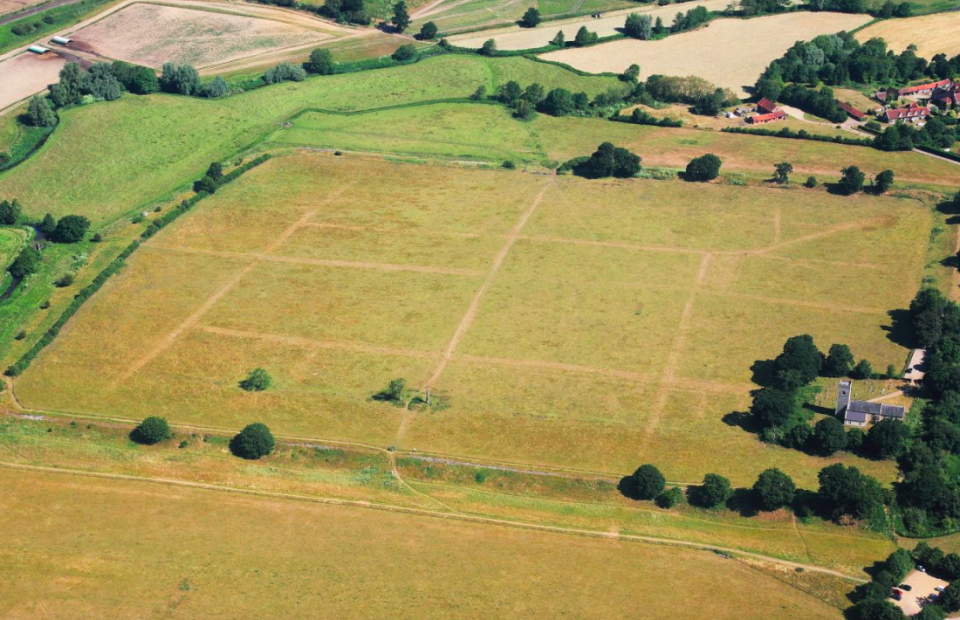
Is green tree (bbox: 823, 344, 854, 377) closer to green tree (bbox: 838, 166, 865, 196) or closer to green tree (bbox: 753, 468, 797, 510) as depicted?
green tree (bbox: 753, 468, 797, 510)

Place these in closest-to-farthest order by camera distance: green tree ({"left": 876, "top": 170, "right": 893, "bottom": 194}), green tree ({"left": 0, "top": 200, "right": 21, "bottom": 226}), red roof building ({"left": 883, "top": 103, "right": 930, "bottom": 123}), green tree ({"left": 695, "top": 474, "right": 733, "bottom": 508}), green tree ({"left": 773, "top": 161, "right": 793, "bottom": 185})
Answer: green tree ({"left": 695, "top": 474, "right": 733, "bottom": 508})
green tree ({"left": 0, "top": 200, "right": 21, "bottom": 226})
green tree ({"left": 876, "top": 170, "right": 893, "bottom": 194})
green tree ({"left": 773, "top": 161, "right": 793, "bottom": 185})
red roof building ({"left": 883, "top": 103, "right": 930, "bottom": 123})

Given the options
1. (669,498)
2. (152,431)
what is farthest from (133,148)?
(669,498)

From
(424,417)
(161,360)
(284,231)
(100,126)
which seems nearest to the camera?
(424,417)

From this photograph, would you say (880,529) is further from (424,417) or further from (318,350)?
(318,350)

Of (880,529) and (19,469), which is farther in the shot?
(19,469)

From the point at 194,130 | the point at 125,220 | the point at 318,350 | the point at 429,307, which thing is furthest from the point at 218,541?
the point at 194,130

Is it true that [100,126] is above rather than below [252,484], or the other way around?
above

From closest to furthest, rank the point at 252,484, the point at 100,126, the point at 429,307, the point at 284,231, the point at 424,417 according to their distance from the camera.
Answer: the point at 252,484
the point at 424,417
the point at 429,307
the point at 284,231
the point at 100,126

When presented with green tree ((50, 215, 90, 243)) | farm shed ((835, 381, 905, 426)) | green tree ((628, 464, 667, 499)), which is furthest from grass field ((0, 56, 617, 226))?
farm shed ((835, 381, 905, 426))
